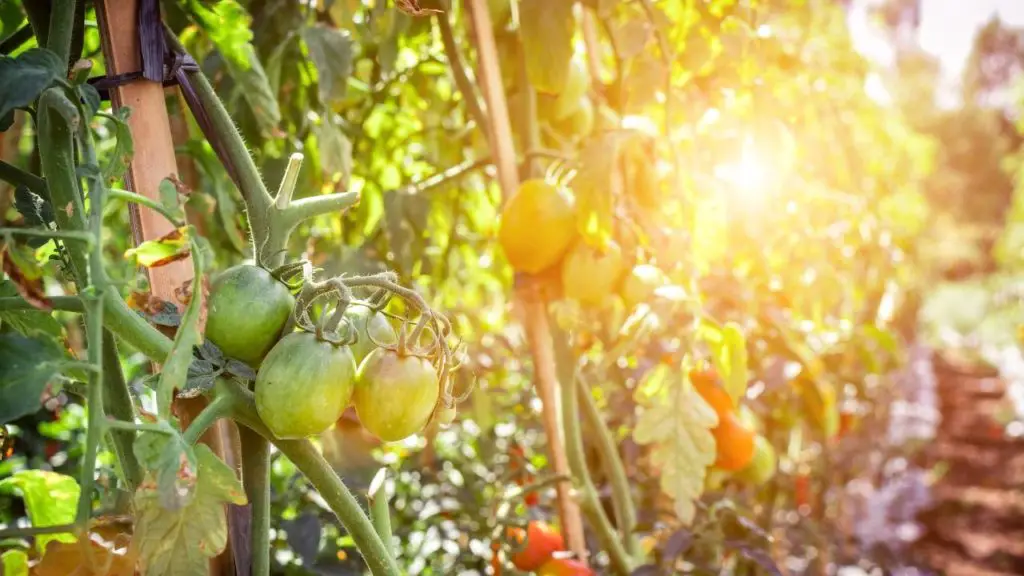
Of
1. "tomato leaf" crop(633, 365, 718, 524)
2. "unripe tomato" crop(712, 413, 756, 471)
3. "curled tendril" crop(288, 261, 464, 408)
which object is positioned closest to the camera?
"curled tendril" crop(288, 261, 464, 408)

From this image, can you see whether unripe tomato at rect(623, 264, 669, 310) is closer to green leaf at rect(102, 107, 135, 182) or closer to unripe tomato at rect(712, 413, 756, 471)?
unripe tomato at rect(712, 413, 756, 471)

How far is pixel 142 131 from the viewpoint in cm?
61

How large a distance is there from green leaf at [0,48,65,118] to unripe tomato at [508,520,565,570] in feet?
2.41

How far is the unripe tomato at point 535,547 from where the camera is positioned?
3.36ft

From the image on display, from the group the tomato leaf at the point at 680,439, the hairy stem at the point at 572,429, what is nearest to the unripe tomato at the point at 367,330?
the tomato leaf at the point at 680,439

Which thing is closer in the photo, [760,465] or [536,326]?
[536,326]

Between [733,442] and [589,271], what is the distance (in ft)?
1.15

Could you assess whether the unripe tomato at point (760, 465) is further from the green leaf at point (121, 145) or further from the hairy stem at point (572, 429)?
the green leaf at point (121, 145)

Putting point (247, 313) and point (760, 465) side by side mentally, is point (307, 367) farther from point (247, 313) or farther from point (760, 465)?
point (760, 465)

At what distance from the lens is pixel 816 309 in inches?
69.4

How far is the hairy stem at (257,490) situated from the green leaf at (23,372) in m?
0.18

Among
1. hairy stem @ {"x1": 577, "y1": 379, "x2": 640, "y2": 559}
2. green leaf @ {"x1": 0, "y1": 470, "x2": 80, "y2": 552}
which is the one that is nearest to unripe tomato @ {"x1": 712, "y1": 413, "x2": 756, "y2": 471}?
hairy stem @ {"x1": 577, "y1": 379, "x2": 640, "y2": 559}

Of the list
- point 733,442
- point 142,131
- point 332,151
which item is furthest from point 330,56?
point 733,442

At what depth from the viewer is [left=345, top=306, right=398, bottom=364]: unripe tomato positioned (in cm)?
57
